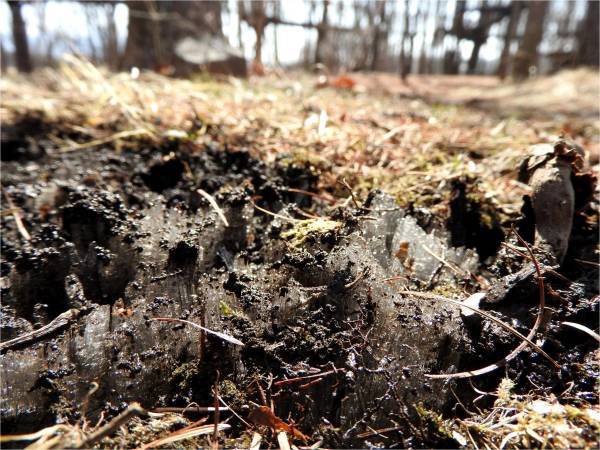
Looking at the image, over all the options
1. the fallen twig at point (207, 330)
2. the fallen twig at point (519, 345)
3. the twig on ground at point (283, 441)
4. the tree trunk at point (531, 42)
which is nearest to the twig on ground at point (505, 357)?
the fallen twig at point (519, 345)

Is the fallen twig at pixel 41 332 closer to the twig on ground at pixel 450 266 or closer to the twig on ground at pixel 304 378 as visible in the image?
the twig on ground at pixel 304 378

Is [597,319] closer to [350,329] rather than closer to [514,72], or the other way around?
[350,329]

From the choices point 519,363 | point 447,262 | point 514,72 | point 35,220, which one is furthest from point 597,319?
point 514,72

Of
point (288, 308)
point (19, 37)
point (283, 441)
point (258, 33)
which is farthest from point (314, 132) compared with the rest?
point (19, 37)

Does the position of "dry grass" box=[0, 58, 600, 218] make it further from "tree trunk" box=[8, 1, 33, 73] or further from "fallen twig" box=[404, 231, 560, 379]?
"tree trunk" box=[8, 1, 33, 73]

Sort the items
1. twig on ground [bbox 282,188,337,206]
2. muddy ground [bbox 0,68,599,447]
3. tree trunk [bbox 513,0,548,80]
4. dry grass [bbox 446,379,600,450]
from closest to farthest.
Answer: dry grass [bbox 446,379,600,450]
muddy ground [bbox 0,68,599,447]
twig on ground [bbox 282,188,337,206]
tree trunk [bbox 513,0,548,80]

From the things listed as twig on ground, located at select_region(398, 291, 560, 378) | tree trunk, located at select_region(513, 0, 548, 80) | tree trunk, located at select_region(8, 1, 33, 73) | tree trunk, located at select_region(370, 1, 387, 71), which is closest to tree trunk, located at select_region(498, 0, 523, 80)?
tree trunk, located at select_region(513, 0, 548, 80)
